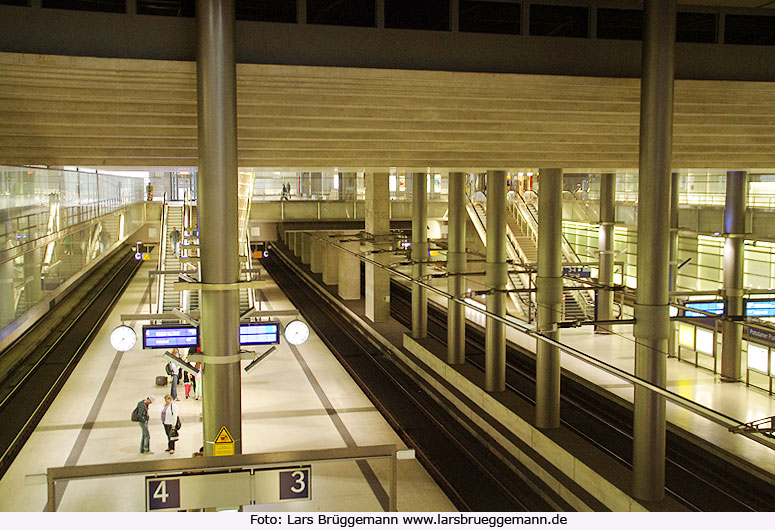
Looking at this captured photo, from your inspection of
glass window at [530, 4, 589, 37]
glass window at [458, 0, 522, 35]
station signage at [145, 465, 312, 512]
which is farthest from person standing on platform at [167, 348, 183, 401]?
station signage at [145, 465, 312, 512]

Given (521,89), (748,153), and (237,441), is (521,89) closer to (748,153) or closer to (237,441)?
(237,441)

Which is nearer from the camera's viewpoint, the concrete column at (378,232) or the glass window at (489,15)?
the glass window at (489,15)

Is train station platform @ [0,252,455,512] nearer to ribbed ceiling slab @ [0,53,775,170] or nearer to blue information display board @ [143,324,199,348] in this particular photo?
blue information display board @ [143,324,199,348]

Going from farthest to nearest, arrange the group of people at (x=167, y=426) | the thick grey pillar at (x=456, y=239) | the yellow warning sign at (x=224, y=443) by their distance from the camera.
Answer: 1. the thick grey pillar at (x=456, y=239)
2. the group of people at (x=167, y=426)
3. the yellow warning sign at (x=224, y=443)

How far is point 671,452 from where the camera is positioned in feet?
48.7

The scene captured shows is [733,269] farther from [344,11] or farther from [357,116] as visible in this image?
[344,11]

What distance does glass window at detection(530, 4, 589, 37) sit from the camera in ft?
35.1

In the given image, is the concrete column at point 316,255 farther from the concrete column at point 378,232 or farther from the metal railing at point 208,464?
the metal railing at point 208,464

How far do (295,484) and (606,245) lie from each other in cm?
2073

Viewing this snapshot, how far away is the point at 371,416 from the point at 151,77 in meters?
10.1

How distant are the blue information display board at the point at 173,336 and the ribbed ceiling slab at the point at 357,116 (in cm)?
278

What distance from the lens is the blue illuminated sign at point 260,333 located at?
11.6 m

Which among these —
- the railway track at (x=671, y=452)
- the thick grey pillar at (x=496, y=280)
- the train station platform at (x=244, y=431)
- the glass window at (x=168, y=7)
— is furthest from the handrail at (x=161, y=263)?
the glass window at (x=168, y=7)

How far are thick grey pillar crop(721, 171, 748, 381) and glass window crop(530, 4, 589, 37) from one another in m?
10.3
